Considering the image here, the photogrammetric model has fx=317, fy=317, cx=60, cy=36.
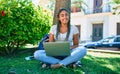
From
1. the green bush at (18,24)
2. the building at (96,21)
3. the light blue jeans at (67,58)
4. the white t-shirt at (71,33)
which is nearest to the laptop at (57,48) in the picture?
the light blue jeans at (67,58)

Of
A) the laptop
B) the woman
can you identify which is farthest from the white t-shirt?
the laptop

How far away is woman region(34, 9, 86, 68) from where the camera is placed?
660 centimetres

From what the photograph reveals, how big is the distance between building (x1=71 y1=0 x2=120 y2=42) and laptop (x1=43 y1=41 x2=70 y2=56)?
1107 inches

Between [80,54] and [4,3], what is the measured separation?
4017 millimetres

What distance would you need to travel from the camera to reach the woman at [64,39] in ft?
21.7

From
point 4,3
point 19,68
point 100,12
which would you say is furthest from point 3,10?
point 100,12

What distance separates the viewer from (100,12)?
120ft

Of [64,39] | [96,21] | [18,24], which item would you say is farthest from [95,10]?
[64,39]

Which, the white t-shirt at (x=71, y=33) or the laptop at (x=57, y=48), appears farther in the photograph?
the white t-shirt at (x=71, y=33)

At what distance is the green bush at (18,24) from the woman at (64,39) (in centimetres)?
274

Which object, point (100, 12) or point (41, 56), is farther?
point (100, 12)

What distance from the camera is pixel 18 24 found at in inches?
380

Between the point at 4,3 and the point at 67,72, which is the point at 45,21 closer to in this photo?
the point at 4,3

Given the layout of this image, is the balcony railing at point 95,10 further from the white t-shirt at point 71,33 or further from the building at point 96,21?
the white t-shirt at point 71,33
